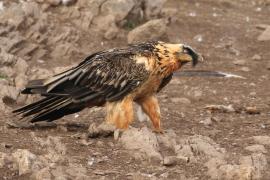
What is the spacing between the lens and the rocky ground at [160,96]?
22.7 feet

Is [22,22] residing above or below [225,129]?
above

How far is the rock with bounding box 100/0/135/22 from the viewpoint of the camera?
14719mm

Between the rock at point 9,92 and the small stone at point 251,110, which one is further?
the small stone at point 251,110

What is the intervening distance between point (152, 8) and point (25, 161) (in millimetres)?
9956

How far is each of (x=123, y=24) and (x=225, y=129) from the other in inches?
234

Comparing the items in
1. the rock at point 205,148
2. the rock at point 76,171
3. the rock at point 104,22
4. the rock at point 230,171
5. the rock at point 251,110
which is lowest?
the rock at point 251,110

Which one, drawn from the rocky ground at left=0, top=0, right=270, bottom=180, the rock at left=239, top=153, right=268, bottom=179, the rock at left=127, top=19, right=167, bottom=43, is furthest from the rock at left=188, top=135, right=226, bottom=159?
the rock at left=127, top=19, right=167, bottom=43

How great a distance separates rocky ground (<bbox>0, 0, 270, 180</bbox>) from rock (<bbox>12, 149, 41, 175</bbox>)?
0.01m

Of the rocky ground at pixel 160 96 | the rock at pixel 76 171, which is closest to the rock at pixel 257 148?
the rocky ground at pixel 160 96

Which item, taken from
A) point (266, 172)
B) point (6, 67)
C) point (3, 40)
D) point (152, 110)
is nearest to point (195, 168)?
point (266, 172)

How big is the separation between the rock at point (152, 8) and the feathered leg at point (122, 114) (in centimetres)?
782

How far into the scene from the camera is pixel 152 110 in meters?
8.52

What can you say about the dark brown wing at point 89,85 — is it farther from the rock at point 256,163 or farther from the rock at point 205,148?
the rock at point 256,163

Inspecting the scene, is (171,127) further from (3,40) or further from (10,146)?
(3,40)
